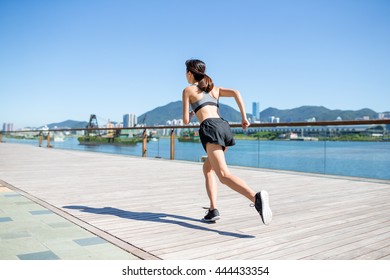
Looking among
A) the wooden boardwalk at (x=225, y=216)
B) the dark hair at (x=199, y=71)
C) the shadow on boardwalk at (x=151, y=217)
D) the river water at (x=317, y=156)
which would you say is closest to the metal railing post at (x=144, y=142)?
the river water at (x=317, y=156)

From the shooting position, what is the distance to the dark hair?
222 cm

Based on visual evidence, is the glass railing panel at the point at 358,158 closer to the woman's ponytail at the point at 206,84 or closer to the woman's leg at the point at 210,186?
the woman's leg at the point at 210,186

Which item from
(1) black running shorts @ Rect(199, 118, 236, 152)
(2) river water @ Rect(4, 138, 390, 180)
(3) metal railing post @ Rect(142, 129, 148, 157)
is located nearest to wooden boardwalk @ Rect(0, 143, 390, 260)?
(1) black running shorts @ Rect(199, 118, 236, 152)

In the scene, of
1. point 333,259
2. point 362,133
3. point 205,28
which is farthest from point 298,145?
point 205,28

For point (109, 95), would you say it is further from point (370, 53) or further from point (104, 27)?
point (370, 53)

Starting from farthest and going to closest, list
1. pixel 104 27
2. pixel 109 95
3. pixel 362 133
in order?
pixel 109 95, pixel 104 27, pixel 362 133


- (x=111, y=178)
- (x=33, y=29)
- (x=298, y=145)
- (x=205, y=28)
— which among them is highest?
(x=205, y=28)

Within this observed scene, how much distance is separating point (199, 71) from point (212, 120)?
367 millimetres

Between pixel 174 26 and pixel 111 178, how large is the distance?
11782mm

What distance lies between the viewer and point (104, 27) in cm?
1638

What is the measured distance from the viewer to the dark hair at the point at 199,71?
2.22 m

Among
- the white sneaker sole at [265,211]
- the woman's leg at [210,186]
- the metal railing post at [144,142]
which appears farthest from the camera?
the metal railing post at [144,142]

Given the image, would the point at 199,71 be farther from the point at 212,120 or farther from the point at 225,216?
the point at 225,216

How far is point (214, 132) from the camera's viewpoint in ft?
7.00
